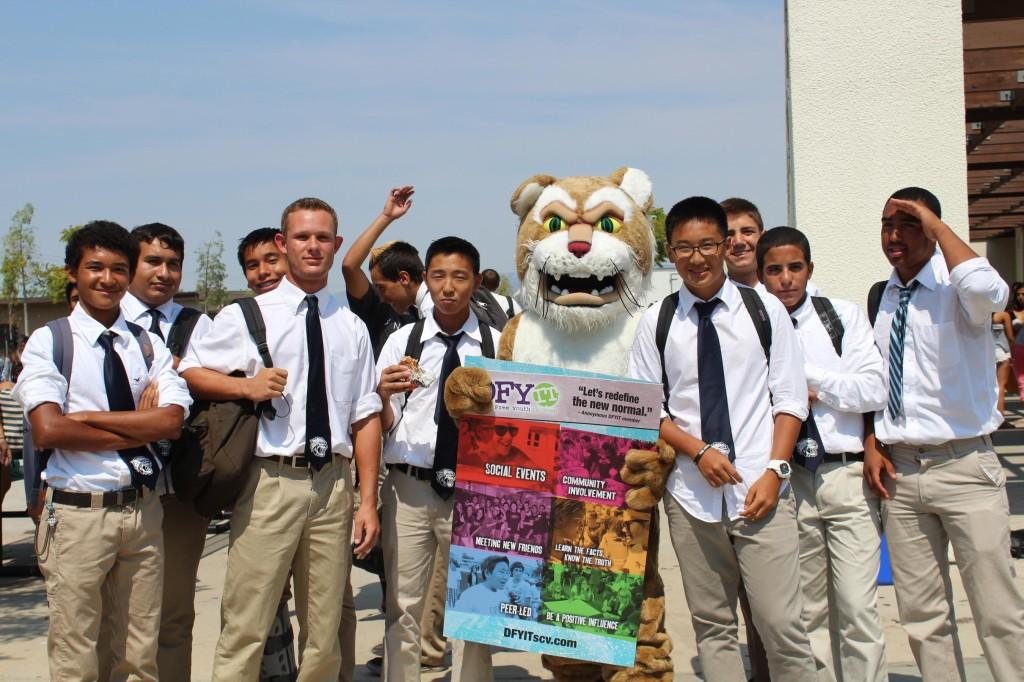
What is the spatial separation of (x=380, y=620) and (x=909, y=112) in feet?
16.3

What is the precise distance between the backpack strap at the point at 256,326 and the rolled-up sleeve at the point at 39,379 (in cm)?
73

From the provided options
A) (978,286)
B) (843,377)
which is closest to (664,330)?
(843,377)

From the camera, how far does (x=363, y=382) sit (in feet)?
14.3

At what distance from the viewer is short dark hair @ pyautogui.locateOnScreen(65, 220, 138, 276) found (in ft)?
13.1

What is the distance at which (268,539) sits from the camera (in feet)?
13.0

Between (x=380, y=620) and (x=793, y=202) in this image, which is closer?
(x=380, y=620)

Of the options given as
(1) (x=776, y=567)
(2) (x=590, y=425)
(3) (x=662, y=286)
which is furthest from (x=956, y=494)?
(3) (x=662, y=286)

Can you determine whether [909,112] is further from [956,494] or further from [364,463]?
[364,463]

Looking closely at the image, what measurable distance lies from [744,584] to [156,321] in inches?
119

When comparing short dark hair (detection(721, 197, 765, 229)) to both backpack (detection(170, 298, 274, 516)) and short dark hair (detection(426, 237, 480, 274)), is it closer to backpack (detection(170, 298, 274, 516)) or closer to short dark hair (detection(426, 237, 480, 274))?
short dark hair (detection(426, 237, 480, 274))

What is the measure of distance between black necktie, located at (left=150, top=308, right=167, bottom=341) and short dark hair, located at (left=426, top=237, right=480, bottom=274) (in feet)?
4.48

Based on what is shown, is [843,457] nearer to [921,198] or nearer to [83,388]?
[921,198]

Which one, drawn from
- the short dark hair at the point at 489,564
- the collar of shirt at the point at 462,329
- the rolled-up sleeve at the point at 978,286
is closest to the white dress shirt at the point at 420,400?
the collar of shirt at the point at 462,329

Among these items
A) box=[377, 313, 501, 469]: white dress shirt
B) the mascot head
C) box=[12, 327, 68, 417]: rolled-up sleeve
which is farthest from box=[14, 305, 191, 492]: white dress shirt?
the mascot head
